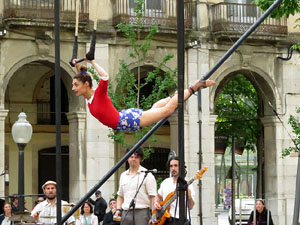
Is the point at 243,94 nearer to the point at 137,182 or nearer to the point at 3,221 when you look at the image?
the point at 3,221

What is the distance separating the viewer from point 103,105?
9.49 meters

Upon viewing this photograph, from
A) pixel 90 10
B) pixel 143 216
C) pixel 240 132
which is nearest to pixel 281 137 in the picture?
pixel 240 132

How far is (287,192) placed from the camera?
112 ft

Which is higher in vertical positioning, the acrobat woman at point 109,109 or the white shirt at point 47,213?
the acrobat woman at point 109,109

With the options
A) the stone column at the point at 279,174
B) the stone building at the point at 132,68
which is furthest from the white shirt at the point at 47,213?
the stone column at the point at 279,174

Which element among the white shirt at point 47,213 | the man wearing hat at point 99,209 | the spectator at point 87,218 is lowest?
the man wearing hat at point 99,209

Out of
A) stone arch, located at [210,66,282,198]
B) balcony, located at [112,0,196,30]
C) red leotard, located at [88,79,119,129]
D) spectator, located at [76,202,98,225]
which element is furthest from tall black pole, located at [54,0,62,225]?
stone arch, located at [210,66,282,198]

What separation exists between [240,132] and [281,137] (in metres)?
4.46

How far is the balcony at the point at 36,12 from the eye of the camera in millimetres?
29594

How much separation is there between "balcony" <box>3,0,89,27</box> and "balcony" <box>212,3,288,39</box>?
4.66m

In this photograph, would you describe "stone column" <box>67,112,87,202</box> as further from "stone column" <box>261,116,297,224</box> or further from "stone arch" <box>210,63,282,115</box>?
"stone column" <box>261,116,297,224</box>

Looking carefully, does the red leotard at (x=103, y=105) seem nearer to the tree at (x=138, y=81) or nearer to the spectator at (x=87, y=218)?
the spectator at (x=87, y=218)

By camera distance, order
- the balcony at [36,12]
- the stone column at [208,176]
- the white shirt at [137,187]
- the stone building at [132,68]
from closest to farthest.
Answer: the white shirt at [137,187] < the balcony at [36,12] < the stone building at [132,68] < the stone column at [208,176]

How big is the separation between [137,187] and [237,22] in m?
20.2
